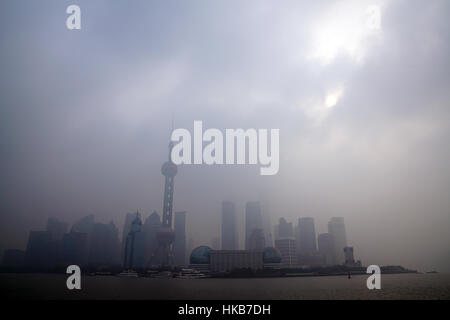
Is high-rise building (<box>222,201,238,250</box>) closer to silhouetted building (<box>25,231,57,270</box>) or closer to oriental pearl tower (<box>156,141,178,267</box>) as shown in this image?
oriental pearl tower (<box>156,141,178,267</box>)

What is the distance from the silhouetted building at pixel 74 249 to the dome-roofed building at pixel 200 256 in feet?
185

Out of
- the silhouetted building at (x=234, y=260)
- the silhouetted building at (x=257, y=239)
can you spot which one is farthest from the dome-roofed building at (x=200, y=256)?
the silhouetted building at (x=257, y=239)

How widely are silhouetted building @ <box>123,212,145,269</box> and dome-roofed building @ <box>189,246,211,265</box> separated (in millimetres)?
38175

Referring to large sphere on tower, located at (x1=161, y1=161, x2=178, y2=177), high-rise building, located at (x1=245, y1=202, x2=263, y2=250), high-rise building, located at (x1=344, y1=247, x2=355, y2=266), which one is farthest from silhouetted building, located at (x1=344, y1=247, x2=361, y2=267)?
large sphere on tower, located at (x1=161, y1=161, x2=178, y2=177)

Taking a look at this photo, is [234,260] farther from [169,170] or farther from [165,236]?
[169,170]

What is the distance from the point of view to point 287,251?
174250 millimetres

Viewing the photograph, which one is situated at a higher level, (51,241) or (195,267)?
(51,241)

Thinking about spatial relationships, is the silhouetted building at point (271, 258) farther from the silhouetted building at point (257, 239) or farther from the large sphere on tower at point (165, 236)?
the large sphere on tower at point (165, 236)

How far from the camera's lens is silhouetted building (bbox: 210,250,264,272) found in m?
140

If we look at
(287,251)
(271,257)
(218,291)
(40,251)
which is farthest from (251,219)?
(218,291)
